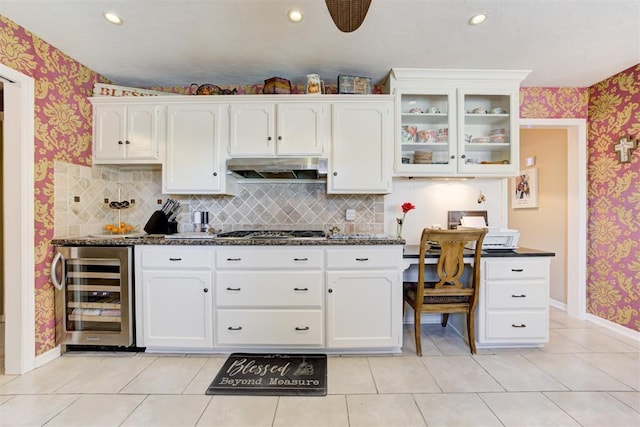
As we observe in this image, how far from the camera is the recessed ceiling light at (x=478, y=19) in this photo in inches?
75.3

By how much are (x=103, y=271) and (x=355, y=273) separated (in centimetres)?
201

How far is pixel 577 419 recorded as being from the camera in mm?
1579

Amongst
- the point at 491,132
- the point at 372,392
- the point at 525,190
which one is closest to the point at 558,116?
the point at 491,132

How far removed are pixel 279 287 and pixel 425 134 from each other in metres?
1.92

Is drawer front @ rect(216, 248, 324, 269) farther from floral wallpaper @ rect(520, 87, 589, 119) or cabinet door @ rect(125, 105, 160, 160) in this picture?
floral wallpaper @ rect(520, 87, 589, 119)

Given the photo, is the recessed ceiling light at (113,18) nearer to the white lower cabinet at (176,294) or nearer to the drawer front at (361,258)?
the white lower cabinet at (176,294)

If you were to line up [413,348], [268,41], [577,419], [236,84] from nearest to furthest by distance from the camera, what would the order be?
[577,419], [268,41], [413,348], [236,84]

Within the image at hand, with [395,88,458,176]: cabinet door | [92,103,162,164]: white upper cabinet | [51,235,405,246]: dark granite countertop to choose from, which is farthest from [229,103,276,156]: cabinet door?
[395,88,458,176]: cabinet door

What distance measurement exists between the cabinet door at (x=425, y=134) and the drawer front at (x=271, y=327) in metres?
1.53

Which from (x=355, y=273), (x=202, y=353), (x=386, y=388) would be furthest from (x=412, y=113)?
(x=202, y=353)

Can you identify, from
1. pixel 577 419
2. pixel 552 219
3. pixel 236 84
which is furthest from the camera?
pixel 552 219

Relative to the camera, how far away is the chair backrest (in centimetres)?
216

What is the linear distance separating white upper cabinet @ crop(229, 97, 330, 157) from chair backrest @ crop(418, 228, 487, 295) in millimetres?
1184

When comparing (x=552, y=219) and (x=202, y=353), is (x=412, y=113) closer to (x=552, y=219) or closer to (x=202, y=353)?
(x=552, y=219)
